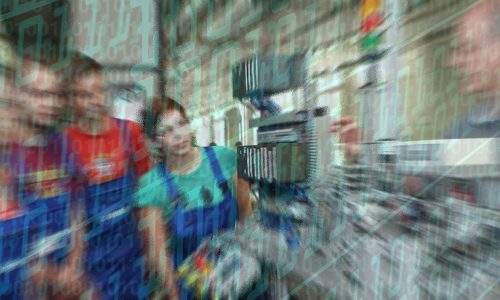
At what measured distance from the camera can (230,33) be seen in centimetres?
123

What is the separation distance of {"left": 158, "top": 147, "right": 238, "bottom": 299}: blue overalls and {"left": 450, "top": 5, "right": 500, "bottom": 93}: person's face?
708 millimetres

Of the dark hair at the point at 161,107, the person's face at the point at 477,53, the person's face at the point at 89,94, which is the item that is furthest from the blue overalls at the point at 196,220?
the person's face at the point at 477,53

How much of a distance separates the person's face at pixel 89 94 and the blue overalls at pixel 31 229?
10 cm

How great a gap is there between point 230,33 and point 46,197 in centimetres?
63

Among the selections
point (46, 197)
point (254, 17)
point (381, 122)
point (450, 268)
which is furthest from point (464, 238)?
point (46, 197)

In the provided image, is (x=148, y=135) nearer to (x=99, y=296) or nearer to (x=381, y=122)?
(x=99, y=296)

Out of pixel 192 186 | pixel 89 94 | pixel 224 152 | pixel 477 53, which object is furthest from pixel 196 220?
pixel 477 53

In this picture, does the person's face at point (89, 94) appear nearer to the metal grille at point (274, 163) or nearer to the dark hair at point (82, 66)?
the dark hair at point (82, 66)

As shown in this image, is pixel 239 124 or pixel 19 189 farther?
pixel 239 124

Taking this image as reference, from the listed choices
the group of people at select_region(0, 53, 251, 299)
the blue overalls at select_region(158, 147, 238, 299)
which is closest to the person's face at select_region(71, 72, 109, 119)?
the group of people at select_region(0, 53, 251, 299)

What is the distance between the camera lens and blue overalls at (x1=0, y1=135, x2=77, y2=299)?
3.77 ft

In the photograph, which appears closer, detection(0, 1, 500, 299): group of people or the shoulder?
detection(0, 1, 500, 299): group of people

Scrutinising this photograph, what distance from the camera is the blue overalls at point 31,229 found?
1148 millimetres

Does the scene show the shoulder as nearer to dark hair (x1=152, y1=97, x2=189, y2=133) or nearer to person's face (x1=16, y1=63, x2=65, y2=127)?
dark hair (x1=152, y1=97, x2=189, y2=133)
